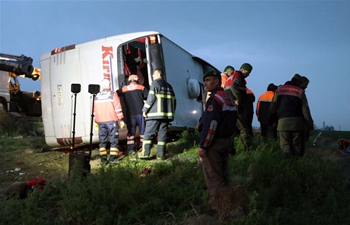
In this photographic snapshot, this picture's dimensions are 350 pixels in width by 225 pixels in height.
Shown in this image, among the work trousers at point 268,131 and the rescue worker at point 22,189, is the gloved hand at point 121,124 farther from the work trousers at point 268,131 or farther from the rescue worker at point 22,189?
the work trousers at point 268,131

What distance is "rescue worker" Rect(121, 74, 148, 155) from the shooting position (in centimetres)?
840

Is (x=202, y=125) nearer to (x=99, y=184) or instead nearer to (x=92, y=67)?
(x=99, y=184)

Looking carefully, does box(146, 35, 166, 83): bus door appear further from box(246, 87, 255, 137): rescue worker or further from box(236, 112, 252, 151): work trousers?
box(236, 112, 252, 151): work trousers

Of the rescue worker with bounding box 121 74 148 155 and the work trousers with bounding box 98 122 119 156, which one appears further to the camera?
the rescue worker with bounding box 121 74 148 155

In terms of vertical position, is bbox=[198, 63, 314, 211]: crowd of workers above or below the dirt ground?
above

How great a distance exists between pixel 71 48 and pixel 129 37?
1.46 metres

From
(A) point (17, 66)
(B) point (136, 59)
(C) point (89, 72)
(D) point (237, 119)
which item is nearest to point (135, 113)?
(C) point (89, 72)

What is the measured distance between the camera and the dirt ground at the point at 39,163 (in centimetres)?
709

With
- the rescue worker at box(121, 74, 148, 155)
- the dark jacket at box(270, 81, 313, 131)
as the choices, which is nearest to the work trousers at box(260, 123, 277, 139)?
the dark jacket at box(270, 81, 313, 131)

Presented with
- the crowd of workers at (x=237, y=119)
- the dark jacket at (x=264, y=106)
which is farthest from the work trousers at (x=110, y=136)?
the dark jacket at (x=264, y=106)

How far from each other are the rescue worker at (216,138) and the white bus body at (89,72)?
14.7 ft

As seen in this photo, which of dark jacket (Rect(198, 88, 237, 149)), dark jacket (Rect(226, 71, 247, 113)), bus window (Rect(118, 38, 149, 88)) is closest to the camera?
dark jacket (Rect(198, 88, 237, 149))

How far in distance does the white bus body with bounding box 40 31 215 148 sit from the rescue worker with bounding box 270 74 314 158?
10.1 feet

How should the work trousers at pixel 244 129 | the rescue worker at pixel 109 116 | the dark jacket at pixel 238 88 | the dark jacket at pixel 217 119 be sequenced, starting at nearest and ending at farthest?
the dark jacket at pixel 217 119, the dark jacket at pixel 238 88, the work trousers at pixel 244 129, the rescue worker at pixel 109 116
